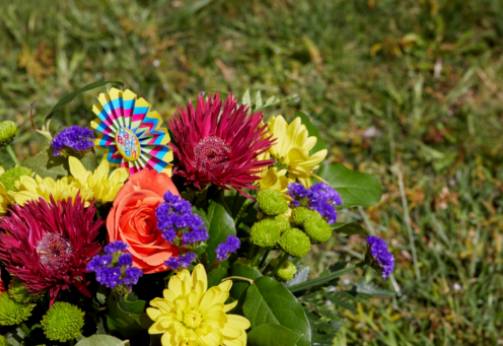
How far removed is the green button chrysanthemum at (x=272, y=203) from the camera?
1.06 metres

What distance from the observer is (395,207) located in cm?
192

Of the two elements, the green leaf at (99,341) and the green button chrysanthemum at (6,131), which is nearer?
the green leaf at (99,341)

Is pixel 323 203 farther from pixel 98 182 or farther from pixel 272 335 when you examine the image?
pixel 98 182

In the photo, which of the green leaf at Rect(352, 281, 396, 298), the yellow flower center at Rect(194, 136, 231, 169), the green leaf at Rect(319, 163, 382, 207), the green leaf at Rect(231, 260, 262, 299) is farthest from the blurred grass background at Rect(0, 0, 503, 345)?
the yellow flower center at Rect(194, 136, 231, 169)

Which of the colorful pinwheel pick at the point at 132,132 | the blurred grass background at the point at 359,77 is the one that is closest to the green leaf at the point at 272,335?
the colorful pinwheel pick at the point at 132,132

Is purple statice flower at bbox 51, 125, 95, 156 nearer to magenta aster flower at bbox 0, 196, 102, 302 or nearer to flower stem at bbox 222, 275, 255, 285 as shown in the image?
magenta aster flower at bbox 0, 196, 102, 302

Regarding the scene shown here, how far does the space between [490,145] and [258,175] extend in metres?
1.22

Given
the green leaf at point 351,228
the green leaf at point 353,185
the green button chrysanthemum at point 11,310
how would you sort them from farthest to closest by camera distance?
the green leaf at point 353,185, the green leaf at point 351,228, the green button chrysanthemum at point 11,310

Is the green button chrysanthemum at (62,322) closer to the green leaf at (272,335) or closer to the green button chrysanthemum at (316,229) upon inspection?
the green leaf at (272,335)

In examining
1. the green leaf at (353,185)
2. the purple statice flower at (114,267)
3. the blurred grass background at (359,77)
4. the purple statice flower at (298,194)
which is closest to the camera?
the purple statice flower at (114,267)

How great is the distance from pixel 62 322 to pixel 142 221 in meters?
0.21

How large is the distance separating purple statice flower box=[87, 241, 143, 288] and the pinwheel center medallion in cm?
24

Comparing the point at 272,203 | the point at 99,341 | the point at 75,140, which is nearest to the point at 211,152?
the point at 272,203

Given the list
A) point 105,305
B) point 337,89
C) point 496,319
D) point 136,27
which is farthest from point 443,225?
point 136,27
